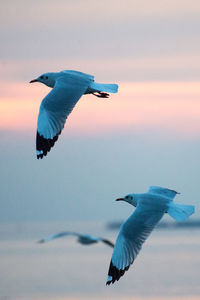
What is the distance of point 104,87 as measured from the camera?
15.5 metres

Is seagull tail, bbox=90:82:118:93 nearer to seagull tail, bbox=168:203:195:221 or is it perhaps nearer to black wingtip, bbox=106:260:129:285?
seagull tail, bbox=168:203:195:221

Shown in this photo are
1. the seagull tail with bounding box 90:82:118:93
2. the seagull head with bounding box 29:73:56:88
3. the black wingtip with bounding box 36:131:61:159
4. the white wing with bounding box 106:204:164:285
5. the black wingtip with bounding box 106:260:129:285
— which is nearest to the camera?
the black wingtip with bounding box 36:131:61:159

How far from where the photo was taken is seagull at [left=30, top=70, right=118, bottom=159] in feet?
47.2

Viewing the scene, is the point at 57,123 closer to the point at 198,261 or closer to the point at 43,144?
the point at 43,144

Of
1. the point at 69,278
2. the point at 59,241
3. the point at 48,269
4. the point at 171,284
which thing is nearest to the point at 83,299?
the point at 171,284

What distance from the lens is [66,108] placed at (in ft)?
Result: 48.3

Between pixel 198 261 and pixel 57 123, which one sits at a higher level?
pixel 57 123

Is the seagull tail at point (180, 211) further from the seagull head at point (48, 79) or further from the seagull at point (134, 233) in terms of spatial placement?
the seagull head at point (48, 79)

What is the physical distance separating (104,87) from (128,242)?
2.48 meters

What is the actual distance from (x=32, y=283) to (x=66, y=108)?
82.8 feet

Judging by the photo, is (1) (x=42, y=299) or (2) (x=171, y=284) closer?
(1) (x=42, y=299)

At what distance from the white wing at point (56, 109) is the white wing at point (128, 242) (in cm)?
178

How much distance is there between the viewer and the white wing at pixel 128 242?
14891 mm

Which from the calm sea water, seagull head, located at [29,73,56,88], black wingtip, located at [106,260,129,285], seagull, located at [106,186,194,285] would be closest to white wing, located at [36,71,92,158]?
seagull head, located at [29,73,56,88]
